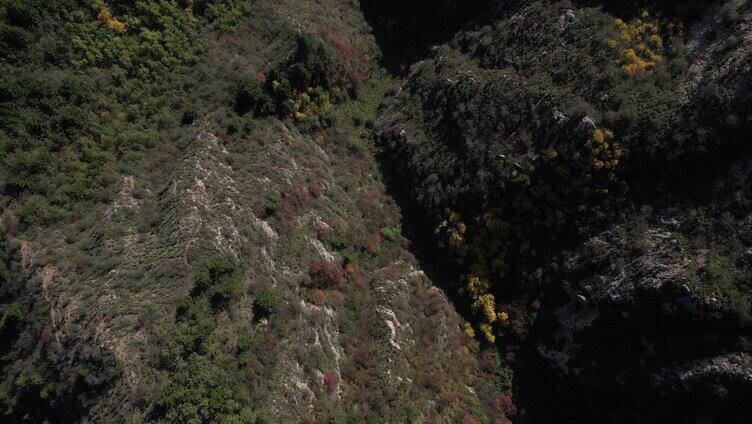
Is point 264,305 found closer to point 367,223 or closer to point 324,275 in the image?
point 324,275

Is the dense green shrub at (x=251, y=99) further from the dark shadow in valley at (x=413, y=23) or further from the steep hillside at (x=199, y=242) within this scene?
the dark shadow in valley at (x=413, y=23)

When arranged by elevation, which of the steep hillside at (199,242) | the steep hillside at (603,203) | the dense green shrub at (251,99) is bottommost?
the steep hillside at (199,242)

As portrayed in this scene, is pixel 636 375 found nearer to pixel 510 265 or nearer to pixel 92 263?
pixel 510 265

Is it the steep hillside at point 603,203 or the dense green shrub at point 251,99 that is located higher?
the steep hillside at point 603,203

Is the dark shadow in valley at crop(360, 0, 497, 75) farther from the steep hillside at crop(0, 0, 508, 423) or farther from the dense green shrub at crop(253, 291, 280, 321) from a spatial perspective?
the dense green shrub at crop(253, 291, 280, 321)

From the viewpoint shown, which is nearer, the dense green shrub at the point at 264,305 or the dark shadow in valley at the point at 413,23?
the dense green shrub at the point at 264,305

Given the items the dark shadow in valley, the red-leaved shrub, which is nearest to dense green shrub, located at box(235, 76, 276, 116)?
the red-leaved shrub

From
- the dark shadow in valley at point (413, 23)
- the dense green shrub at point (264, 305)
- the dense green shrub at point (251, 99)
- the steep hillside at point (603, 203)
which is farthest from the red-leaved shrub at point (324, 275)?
the dark shadow in valley at point (413, 23)

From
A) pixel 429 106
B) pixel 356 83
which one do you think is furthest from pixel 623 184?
pixel 356 83
